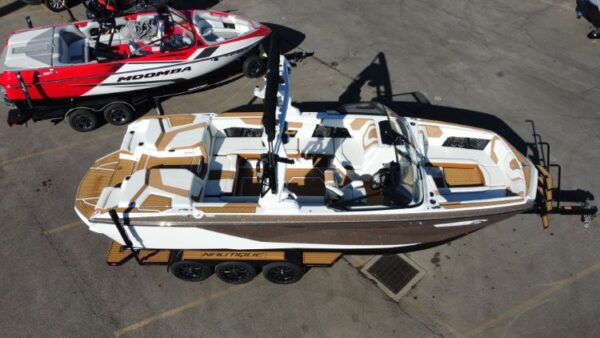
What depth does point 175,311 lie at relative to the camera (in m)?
6.18

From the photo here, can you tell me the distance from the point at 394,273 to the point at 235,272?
2.56m

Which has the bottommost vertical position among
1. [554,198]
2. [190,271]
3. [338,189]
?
[190,271]

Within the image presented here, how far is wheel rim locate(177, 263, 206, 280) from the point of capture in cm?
619

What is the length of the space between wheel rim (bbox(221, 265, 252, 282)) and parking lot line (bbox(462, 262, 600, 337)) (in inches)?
133

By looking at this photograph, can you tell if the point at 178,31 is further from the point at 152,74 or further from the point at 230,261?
the point at 230,261

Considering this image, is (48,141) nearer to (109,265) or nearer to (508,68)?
(109,265)

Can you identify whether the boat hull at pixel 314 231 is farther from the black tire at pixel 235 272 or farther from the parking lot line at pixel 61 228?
the parking lot line at pixel 61 228

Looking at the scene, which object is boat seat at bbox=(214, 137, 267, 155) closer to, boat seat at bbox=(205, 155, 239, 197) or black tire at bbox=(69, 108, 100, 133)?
boat seat at bbox=(205, 155, 239, 197)

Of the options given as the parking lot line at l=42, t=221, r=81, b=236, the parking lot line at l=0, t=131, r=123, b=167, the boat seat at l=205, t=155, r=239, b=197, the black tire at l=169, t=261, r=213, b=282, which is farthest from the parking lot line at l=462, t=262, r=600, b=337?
the parking lot line at l=0, t=131, r=123, b=167

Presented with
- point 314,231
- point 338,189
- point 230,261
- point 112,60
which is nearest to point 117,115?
point 112,60

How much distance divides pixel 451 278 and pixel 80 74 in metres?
8.02

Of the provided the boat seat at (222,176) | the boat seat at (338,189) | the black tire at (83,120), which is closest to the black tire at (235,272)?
the boat seat at (222,176)

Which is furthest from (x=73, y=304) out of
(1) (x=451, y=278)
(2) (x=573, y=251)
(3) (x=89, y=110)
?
(2) (x=573, y=251)

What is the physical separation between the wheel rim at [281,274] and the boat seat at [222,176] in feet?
4.51
